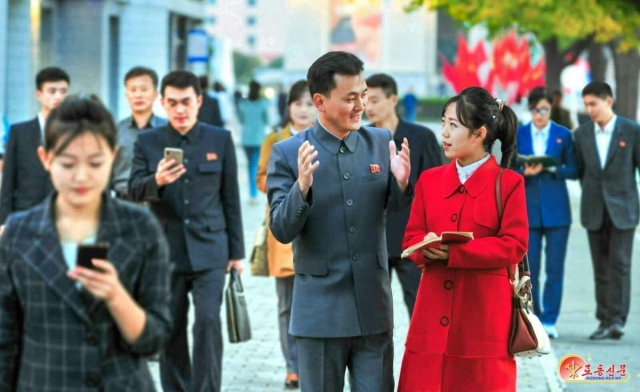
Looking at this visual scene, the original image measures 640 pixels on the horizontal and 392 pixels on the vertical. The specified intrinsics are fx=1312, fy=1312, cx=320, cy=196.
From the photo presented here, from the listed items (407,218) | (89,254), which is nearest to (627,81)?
(407,218)

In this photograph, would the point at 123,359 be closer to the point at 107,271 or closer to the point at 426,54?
the point at 107,271

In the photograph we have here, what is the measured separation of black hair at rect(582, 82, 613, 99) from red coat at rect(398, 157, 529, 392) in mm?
5318

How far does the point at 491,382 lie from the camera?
5281mm

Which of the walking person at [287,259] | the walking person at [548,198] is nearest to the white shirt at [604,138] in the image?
the walking person at [548,198]

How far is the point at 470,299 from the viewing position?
5324 millimetres

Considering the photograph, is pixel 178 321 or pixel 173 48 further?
pixel 173 48

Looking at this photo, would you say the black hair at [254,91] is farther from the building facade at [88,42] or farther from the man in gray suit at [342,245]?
the man in gray suit at [342,245]

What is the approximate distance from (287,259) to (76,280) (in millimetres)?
4882

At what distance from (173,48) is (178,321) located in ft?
105

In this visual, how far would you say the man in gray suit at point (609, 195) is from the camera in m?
10.5

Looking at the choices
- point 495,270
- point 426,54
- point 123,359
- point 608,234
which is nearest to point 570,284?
point 608,234

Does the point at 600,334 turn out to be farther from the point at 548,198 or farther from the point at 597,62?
the point at 597,62

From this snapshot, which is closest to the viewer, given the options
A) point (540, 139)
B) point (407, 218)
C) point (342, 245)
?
point (342, 245)

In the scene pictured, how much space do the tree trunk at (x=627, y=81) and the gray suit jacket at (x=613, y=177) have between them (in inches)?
738
